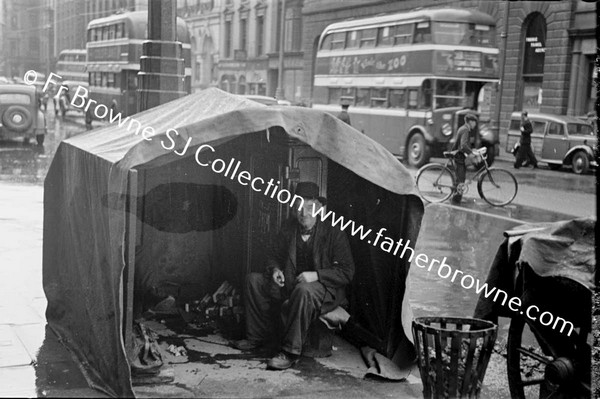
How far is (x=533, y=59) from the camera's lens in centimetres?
3306

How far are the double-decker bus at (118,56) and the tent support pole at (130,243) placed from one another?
2430 centimetres

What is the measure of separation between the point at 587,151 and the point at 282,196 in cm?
1973

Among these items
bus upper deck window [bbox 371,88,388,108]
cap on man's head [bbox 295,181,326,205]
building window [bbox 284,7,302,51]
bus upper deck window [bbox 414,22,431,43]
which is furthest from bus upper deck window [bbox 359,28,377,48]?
cap on man's head [bbox 295,181,326,205]

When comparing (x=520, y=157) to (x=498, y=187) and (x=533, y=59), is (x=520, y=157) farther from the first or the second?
(x=498, y=187)

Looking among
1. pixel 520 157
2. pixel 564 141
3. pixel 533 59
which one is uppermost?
pixel 533 59

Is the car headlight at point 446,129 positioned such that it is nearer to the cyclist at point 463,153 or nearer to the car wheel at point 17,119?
the cyclist at point 463,153

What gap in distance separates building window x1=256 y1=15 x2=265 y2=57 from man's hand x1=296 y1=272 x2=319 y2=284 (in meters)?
31.6

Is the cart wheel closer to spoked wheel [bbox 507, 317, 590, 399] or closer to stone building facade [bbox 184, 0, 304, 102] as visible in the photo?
spoked wheel [bbox 507, 317, 590, 399]

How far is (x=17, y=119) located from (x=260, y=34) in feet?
59.7

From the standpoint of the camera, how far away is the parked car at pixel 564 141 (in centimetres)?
2439

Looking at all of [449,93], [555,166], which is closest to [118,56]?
[449,93]

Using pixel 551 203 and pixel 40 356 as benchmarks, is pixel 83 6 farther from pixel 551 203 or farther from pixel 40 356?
pixel 40 356

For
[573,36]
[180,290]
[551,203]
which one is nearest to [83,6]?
[573,36]

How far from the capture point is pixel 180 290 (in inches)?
286
